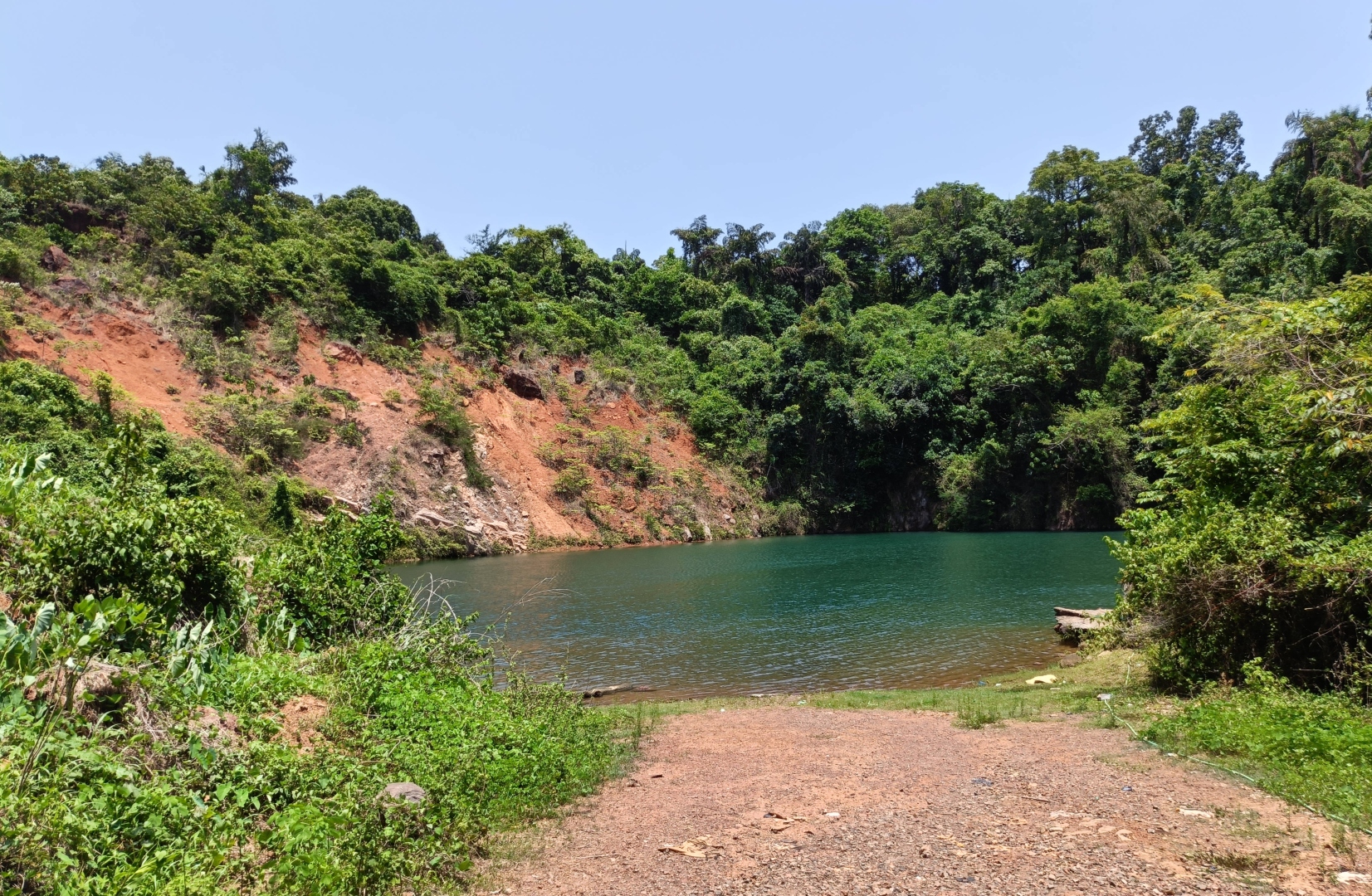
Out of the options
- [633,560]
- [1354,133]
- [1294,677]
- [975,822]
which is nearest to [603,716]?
[975,822]

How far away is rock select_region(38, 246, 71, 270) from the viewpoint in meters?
31.5

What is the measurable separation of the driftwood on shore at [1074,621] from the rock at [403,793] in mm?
12629

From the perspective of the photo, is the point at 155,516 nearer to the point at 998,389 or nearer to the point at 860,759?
the point at 860,759

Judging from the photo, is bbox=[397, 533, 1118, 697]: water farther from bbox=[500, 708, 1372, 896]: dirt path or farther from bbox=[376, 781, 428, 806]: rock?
bbox=[376, 781, 428, 806]: rock

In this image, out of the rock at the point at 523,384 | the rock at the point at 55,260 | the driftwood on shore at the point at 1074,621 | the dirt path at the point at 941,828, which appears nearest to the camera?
the dirt path at the point at 941,828

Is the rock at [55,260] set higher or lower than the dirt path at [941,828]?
higher

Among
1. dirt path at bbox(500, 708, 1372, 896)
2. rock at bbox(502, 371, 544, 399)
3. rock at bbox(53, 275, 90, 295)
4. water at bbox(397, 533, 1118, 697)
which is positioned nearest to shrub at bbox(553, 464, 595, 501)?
rock at bbox(502, 371, 544, 399)

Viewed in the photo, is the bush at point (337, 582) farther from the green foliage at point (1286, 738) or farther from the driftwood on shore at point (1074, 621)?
the driftwood on shore at point (1074, 621)

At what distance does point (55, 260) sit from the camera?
3188 cm

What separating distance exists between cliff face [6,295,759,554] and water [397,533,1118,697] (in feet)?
13.6

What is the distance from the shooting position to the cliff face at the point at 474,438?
29984 millimetres

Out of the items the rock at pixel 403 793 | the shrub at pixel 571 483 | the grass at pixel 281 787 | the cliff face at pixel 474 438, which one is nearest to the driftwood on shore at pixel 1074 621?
the grass at pixel 281 787

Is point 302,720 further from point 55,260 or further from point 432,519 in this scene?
point 55,260

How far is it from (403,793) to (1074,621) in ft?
45.2
